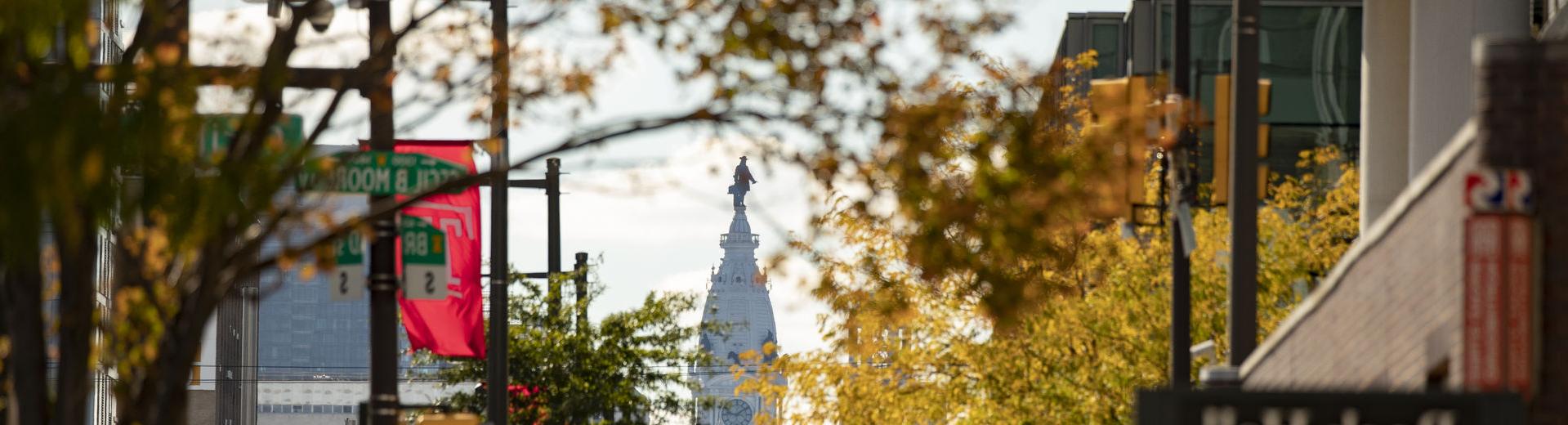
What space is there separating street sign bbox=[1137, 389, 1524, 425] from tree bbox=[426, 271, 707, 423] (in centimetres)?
2549

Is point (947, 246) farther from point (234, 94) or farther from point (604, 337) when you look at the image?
point (604, 337)

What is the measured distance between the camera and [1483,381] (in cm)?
929

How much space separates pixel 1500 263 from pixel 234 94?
584cm

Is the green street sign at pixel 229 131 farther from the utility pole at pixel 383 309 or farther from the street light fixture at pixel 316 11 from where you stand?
the utility pole at pixel 383 309

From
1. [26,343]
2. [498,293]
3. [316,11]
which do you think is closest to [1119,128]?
[316,11]

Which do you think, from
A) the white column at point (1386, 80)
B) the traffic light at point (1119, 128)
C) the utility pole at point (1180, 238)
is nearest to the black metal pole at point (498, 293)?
the traffic light at point (1119, 128)

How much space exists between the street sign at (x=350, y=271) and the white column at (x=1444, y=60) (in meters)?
15.1

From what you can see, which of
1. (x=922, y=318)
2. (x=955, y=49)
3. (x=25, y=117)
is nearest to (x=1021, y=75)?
(x=955, y=49)

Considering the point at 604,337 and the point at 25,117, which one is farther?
the point at 604,337

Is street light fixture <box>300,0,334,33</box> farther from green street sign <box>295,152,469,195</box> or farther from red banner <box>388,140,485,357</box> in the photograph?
red banner <box>388,140,485,357</box>

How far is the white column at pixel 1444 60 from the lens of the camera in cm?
2645

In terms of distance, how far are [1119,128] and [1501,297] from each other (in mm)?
3135

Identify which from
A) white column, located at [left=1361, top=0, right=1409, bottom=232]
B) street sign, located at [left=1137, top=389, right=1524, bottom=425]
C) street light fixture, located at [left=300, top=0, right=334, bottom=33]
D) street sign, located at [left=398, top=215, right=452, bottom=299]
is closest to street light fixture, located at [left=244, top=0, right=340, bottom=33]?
street light fixture, located at [left=300, top=0, right=334, bottom=33]

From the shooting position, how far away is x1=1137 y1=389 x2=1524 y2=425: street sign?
9.12 metres
